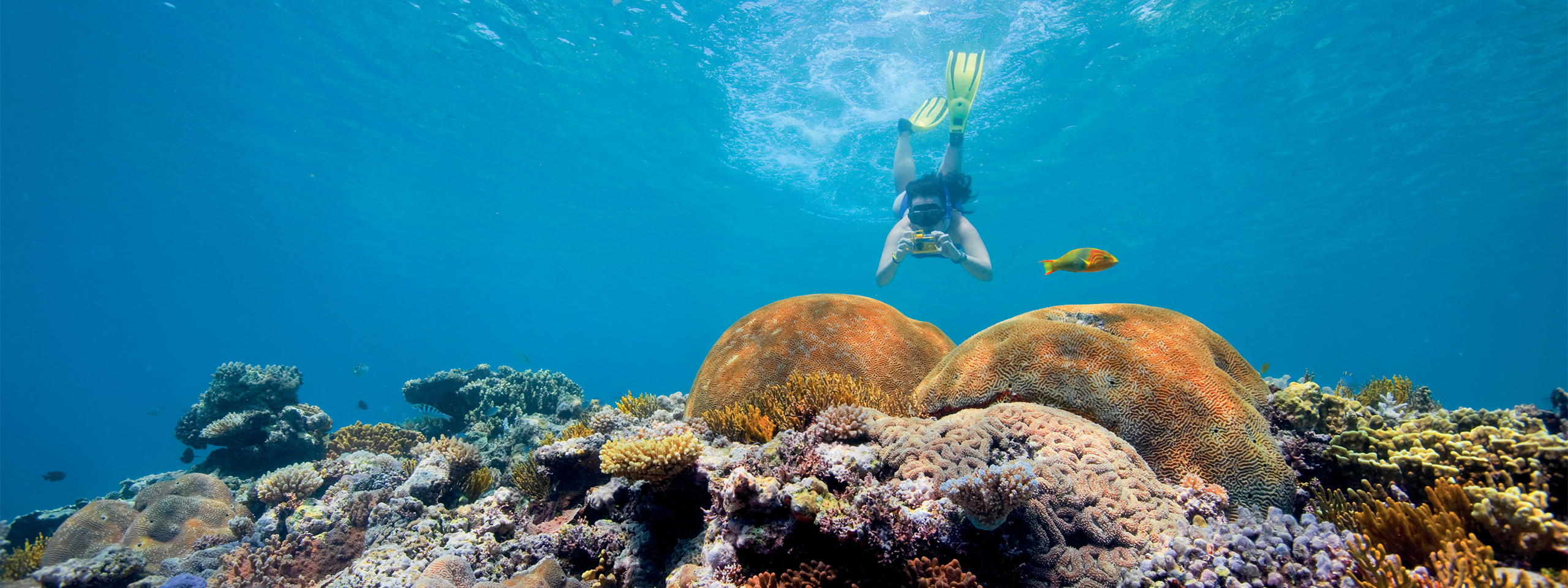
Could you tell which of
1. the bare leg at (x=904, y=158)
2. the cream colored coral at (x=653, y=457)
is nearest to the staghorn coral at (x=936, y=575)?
the cream colored coral at (x=653, y=457)

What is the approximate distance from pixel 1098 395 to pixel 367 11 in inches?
943

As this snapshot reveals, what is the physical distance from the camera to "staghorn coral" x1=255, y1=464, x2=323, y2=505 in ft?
22.2

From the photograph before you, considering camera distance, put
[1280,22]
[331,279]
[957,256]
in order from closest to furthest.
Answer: [957,256]
[1280,22]
[331,279]

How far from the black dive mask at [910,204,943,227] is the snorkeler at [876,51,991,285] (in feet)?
0.04

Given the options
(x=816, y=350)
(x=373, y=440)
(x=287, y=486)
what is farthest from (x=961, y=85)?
(x=373, y=440)

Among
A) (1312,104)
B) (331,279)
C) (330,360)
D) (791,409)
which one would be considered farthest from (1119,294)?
(330,360)

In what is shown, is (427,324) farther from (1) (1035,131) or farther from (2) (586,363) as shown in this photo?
(1) (1035,131)

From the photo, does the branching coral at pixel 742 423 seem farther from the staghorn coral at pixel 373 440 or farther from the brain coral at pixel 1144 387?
the staghorn coral at pixel 373 440

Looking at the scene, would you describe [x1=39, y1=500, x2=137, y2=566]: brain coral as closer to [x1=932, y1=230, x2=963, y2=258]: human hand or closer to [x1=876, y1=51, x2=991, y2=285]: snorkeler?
[x1=876, y1=51, x2=991, y2=285]: snorkeler

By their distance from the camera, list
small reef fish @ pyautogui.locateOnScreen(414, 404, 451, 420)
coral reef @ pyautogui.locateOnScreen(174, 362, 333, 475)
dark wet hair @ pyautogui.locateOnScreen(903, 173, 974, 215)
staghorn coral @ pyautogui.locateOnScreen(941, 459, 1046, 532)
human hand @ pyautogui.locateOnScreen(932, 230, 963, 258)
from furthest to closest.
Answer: small reef fish @ pyautogui.locateOnScreen(414, 404, 451, 420) → dark wet hair @ pyautogui.locateOnScreen(903, 173, 974, 215) → coral reef @ pyautogui.locateOnScreen(174, 362, 333, 475) → human hand @ pyautogui.locateOnScreen(932, 230, 963, 258) → staghorn coral @ pyautogui.locateOnScreen(941, 459, 1046, 532)

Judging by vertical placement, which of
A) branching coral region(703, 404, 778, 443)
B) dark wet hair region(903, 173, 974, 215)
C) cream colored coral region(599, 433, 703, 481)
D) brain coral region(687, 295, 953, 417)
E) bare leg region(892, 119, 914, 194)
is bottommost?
cream colored coral region(599, 433, 703, 481)

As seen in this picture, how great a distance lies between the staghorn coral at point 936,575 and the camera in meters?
2.46

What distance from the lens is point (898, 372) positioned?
5820mm

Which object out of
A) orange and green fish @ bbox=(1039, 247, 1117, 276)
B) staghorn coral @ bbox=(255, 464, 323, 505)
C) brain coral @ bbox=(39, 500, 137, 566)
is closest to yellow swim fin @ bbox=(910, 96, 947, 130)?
orange and green fish @ bbox=(1039, 247, 1117, 276)
